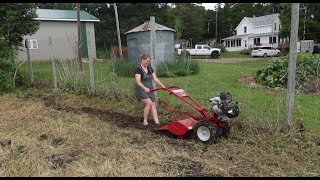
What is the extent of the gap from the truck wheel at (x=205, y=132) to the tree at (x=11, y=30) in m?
7.03

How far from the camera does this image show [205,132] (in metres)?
Result: 4.87

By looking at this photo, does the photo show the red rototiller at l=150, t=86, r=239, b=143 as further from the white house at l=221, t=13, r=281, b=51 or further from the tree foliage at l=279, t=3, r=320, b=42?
the white house at l=221, t=13, r=281, b=51

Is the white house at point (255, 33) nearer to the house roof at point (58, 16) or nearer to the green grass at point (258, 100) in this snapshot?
the house roof at point (58, 16)

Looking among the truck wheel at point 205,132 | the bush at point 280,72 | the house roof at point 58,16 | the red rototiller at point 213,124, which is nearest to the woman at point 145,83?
the red rototiller at point 213,124

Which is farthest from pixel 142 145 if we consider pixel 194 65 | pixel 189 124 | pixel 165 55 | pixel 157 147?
pixel 165 55

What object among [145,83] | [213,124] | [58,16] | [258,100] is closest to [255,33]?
[58,16]

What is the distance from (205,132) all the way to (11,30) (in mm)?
10201

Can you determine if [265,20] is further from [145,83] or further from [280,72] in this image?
[145,83]

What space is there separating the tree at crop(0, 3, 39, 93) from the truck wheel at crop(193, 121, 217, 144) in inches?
277

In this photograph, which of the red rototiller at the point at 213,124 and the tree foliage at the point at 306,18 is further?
the tree foliage at the point at 306,18

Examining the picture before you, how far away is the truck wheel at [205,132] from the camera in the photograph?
4789 mm

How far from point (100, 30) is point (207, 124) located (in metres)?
38.5

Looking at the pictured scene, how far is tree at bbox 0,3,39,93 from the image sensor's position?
9812mm

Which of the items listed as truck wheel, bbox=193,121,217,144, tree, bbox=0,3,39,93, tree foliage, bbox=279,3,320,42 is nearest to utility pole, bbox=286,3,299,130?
truck wheel, bbox=193,121,217,144
